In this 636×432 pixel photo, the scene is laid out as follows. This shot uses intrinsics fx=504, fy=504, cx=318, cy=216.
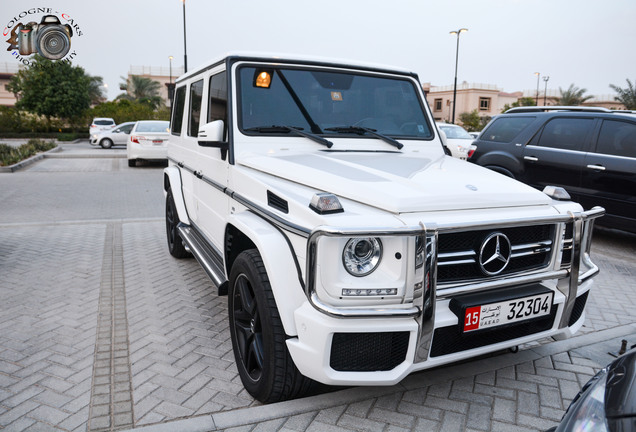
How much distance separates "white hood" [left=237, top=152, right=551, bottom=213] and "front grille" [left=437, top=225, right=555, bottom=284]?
0.16 metres

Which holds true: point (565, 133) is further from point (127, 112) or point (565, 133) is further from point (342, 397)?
point (127, 112)

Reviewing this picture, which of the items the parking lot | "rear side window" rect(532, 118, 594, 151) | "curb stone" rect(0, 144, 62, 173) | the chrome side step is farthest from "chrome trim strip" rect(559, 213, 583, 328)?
"curb stone" rect(0, 144, 62, 173)

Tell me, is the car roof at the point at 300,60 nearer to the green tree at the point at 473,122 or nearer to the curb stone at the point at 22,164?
the curb stone at the point at 22,164

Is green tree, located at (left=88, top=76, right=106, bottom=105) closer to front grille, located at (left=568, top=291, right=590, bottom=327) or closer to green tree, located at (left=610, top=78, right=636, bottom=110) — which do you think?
green tree, located at (left=610, top=78, right=636, bottom=110)

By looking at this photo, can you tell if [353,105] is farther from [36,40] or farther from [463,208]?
[36,40]

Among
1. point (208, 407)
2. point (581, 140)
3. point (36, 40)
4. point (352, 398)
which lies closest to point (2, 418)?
point (208, 407)

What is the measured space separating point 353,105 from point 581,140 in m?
4.66

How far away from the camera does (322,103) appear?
3.89 m

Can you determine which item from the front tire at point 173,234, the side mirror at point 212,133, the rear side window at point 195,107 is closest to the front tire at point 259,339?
the side mirror at point 212,133

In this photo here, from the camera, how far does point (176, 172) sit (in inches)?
223

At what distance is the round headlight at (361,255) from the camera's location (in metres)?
2.38

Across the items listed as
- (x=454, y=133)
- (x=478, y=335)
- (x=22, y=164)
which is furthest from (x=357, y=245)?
(x=22, y=164)

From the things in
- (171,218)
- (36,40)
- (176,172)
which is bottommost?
(171,218)

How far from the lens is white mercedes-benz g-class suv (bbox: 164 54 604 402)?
2371 mm
